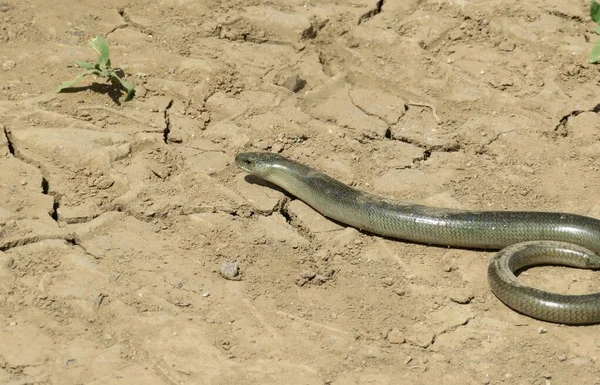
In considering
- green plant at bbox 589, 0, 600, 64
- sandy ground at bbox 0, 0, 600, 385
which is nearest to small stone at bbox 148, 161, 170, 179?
sandy ground at bbox 0, 0, 600, 385

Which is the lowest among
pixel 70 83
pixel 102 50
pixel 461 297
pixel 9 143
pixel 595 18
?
pixel 9 143

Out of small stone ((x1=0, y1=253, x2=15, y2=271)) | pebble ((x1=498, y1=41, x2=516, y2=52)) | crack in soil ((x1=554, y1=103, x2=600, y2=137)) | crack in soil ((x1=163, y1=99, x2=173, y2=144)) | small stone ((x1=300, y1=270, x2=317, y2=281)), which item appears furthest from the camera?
pebble ((x1=498, y1=41, x2=516, y2=52))

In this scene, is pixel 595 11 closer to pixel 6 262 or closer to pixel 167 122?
pixel 167 122

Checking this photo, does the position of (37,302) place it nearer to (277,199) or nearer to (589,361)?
(277,199)

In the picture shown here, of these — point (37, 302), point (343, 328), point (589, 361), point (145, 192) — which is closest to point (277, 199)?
point (145, 192)

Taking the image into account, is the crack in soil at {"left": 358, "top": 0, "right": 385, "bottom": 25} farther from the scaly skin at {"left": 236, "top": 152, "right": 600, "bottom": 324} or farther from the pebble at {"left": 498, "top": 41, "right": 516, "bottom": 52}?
the scaly skin at {"left": 236, "top": 152, "right": 600, "bottom": 324}

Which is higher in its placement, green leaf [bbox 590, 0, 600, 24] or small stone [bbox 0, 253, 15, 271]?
green leaf [bbox 590, 0, 600, 24]

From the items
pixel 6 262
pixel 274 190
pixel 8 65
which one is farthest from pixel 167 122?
pixel 6 262
